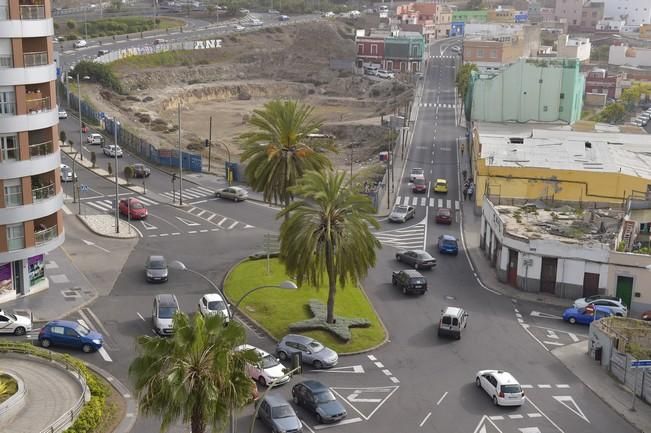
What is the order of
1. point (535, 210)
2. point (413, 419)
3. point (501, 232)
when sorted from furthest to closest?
point (535, 210) → point (501, 232) → point (413, 419)

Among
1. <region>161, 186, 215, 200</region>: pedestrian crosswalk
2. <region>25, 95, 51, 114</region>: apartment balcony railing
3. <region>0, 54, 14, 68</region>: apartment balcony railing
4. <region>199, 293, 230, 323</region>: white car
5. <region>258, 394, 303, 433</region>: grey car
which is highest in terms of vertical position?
<region>0, 54, 14, 68</region>: apartment balcony railing

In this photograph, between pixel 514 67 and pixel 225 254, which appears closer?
pixel 225 254

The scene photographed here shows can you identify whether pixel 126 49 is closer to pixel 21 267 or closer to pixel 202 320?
pixel 21 267

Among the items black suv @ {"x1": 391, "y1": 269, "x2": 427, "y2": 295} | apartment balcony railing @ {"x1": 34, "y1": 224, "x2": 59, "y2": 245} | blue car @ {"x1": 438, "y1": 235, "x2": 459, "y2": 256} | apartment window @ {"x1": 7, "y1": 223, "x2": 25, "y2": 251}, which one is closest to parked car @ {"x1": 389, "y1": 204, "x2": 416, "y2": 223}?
blue car @ {"x1": 438, "y1": 235, "x2": 459, "y2": 256}

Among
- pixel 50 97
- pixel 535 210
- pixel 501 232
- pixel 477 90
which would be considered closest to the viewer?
pixel 50 97

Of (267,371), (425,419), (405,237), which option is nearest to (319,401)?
(267,371)

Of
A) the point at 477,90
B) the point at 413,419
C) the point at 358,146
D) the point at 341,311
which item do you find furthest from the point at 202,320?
the point at 358,146

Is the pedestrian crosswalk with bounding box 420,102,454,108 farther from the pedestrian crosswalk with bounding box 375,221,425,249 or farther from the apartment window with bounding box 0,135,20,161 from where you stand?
the apartment window with bounding box 0,135,20,161
